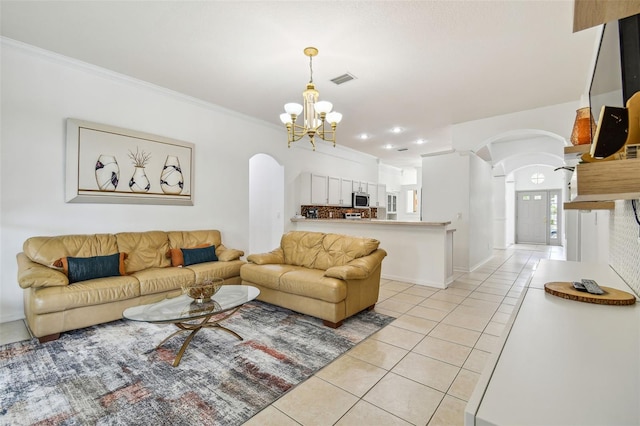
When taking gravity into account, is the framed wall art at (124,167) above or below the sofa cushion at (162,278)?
above

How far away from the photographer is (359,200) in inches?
318

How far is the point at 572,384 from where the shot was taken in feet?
2.33

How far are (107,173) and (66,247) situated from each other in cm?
101

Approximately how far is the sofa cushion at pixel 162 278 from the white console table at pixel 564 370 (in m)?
3.14

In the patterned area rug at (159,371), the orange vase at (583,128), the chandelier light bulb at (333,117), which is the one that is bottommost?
the patterned area rug at (159,371)

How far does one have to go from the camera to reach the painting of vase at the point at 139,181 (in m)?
3.93

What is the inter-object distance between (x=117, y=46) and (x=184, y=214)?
2.27 metres

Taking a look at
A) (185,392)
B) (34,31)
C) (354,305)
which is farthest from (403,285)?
(34,31)

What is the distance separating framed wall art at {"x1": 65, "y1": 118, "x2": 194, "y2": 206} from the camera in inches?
137

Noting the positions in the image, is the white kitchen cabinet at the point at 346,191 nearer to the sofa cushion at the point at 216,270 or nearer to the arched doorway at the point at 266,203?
the arched doorway at the point at 266,203

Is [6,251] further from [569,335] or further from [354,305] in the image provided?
[569,335]

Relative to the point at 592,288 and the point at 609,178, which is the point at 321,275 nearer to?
the point at 592,288

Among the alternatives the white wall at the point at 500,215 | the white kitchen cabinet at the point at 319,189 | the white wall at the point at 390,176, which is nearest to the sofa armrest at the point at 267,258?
the white kitchen cabinet at the point at 319,189

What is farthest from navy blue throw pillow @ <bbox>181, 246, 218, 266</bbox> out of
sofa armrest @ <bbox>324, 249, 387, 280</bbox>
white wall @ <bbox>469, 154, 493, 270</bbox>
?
white wall @ <bbox>469, 154, 493, 270</bbox>
